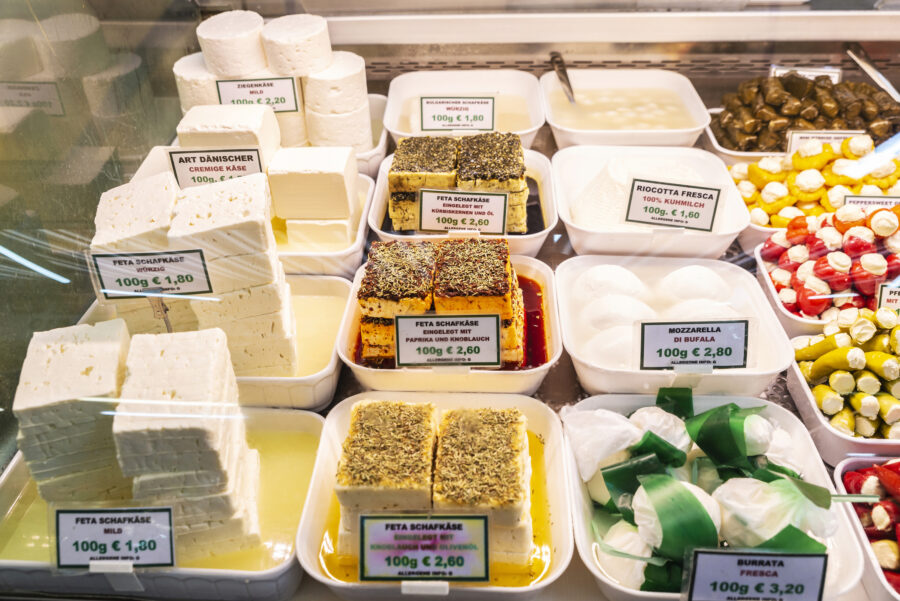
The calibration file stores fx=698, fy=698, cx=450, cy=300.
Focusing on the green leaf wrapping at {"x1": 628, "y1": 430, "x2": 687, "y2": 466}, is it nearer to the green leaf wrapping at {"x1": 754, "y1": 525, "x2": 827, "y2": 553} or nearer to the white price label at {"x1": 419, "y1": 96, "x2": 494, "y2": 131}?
the green leaf wrapping at {"x1": 754, "y1": 525, "x2": 827, "y2": 553}

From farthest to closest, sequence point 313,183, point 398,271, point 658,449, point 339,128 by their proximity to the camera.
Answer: point 339,128 < point 313,183 < point 398,271 < point 658,449

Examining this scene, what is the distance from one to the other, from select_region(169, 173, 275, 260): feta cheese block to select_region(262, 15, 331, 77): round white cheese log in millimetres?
837

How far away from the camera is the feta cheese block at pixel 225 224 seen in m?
1.52

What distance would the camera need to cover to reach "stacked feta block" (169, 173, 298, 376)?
1528 millimetres

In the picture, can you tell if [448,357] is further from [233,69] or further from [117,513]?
[233,69]

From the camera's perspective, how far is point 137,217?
1.61 meters

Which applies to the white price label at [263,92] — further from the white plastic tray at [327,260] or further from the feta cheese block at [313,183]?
the white plastic tray at [327,260]

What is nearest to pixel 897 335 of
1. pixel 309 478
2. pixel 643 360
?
pixel 643 360

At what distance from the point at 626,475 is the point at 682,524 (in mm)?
178

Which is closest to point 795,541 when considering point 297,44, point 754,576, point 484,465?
point 754,576

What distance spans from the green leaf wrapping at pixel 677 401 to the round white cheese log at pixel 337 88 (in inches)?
55.6

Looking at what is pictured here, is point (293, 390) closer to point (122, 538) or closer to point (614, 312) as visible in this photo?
point (122, 538)

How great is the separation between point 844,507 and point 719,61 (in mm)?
1812

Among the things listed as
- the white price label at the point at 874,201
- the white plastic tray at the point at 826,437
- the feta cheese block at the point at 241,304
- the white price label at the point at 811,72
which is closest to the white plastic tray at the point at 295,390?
the feta cheese block at the point at 241,304
